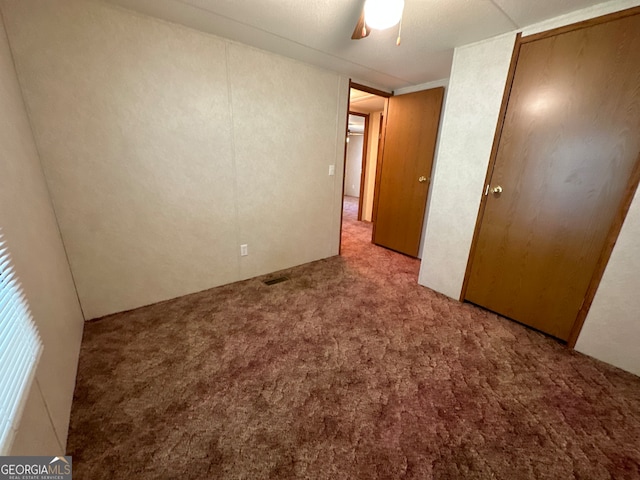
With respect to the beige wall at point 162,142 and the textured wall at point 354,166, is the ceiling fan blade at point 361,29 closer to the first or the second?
the beige wall at point 162,142

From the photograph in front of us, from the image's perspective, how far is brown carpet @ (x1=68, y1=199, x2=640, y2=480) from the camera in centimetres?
108

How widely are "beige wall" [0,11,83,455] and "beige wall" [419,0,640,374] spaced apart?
105 inches

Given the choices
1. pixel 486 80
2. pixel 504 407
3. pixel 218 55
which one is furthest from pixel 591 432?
pixel 218 55

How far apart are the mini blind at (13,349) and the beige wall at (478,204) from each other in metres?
2.66

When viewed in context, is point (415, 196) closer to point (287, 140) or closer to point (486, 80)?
point (486, 80)

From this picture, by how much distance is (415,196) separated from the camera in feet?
10.5

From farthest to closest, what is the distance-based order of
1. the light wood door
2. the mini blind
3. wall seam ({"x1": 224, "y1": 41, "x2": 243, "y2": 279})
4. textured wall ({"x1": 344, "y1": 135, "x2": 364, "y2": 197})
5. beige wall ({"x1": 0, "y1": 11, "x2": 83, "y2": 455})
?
textured wall ({"x1": 344, "y1": 135, "x2": 364, "y2": 197}) < the light wood door < wall seam ({"x1": 224, "y1": 41, "x2": 243, "y2": 279}) < beige wall ({"x1": 0, "y1": 11, "x2": 83, "y2": 455}) < the mini blind

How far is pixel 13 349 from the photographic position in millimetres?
805

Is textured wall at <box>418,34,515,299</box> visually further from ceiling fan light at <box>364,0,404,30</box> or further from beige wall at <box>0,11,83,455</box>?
beige wall at <box>0,11,83,455</box>

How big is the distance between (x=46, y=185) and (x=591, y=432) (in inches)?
131

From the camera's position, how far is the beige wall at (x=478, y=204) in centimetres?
155

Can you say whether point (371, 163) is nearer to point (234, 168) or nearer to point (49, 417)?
point (234, 168)

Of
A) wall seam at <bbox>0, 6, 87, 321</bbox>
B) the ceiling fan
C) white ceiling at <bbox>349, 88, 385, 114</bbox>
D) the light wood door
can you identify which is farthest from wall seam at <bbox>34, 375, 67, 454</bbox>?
white ceiling at <bbox>349, 88, 385, 114</bbox>

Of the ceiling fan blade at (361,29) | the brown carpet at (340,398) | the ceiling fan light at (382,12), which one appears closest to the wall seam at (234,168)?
the brown carpet at (340,398)
